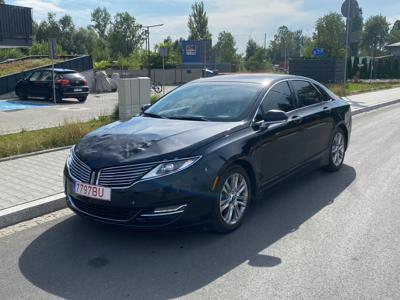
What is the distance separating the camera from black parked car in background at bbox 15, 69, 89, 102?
20.5m

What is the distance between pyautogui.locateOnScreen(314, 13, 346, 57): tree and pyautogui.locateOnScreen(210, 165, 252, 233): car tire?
1667 inches

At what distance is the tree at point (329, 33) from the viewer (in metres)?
45.7

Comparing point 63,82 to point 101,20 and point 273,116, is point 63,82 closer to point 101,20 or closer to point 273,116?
point 273,116

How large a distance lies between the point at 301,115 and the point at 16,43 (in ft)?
60.5

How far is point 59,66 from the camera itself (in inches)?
1059

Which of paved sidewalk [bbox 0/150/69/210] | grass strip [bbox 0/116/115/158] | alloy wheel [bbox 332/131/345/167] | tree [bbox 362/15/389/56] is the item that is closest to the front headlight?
paved sidewalk [bbox 0/150/69/210]

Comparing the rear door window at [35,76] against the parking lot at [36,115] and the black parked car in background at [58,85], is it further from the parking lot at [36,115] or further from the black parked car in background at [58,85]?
the parking lot at [36,115]

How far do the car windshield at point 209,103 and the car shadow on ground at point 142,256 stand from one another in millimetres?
1235

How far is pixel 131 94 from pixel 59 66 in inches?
662

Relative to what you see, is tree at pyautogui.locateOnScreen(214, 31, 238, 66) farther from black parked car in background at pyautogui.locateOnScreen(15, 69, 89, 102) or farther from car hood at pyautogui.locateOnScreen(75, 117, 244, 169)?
car hood at pyautogui.locateOnScreen(75, 117, 244, 169)

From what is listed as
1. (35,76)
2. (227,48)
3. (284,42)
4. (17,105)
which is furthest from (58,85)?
(284,42)

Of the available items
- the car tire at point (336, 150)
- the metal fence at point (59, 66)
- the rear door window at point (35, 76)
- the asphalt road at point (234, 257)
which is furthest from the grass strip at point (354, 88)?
the asphalt road at point (234, 257)

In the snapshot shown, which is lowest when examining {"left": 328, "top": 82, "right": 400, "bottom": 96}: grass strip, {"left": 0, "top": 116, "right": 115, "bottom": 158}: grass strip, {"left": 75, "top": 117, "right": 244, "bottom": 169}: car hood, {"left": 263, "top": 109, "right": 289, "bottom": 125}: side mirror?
{"left": 0, "top": 116, "right": 115, "bottom": 158}: grass strip

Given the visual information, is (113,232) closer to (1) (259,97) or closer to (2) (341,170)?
(1) (259,97)
